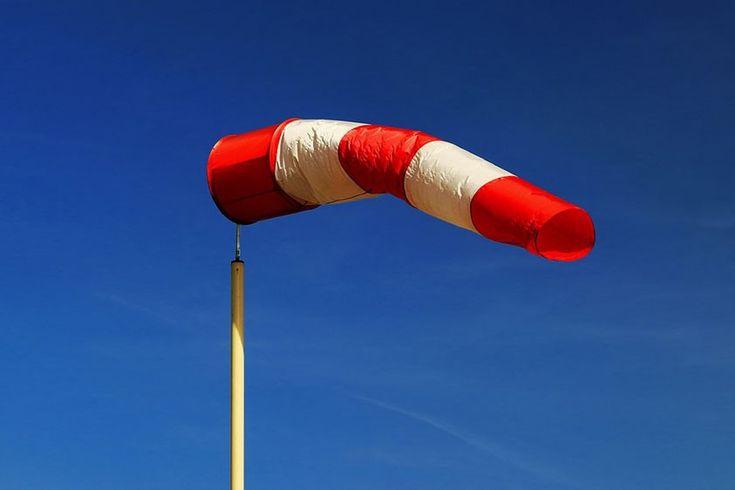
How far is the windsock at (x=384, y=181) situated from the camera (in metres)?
4.87

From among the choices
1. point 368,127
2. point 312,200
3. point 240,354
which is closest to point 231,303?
point 240,354

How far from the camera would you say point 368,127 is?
579cm

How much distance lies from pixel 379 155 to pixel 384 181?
14cm

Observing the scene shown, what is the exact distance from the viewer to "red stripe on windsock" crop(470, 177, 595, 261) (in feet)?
15.8

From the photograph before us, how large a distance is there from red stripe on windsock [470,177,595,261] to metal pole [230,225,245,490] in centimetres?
173

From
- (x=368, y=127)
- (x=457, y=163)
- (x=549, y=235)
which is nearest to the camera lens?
(x=549, y=235)

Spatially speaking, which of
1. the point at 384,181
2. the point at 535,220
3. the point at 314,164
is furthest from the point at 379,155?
the point at 535,220

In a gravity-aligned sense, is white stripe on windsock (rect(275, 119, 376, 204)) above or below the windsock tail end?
above

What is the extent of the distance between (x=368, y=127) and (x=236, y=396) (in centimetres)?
163

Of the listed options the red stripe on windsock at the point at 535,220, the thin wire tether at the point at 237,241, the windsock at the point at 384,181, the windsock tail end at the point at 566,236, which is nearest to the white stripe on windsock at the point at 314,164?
the windsock at the point at 384,181

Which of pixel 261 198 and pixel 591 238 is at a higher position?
pixel 261 198

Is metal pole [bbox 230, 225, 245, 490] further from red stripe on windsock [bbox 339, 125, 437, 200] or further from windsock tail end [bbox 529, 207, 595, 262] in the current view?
windsock tail end [bbox 529, 207, 595, 262]

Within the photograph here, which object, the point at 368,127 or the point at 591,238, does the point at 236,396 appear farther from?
the point at 591,238

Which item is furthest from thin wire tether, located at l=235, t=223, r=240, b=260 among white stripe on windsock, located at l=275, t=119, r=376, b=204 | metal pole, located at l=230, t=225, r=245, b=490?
white stripe on windsock, located at l=275, t=119, r=376, b=204
